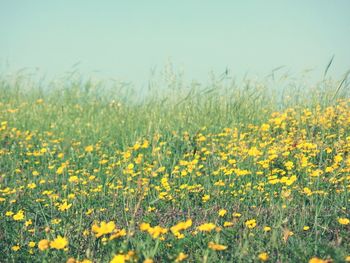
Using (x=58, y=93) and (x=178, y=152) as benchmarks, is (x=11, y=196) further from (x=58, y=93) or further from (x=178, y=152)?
(x=58, y=93)

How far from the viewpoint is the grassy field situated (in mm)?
2906

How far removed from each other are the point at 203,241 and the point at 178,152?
3.01 m

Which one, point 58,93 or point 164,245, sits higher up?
point 58,93

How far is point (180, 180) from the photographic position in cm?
475

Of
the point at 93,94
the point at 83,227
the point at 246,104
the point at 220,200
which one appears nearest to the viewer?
the point at 83,227

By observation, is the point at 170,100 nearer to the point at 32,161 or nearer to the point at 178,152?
the point at 178,152

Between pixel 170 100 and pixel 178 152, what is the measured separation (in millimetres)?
1659

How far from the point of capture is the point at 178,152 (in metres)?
5.96

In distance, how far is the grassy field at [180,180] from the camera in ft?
9.53

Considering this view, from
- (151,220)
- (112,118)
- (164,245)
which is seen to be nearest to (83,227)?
(151,220)

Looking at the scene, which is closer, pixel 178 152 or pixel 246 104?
pixel 178 152

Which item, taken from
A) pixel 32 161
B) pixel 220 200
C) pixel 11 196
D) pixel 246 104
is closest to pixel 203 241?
pixel 220 200

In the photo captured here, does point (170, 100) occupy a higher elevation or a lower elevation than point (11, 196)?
higher

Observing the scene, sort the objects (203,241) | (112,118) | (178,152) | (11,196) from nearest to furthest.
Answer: (203,241), (11,196), (178,152), (112,118)
